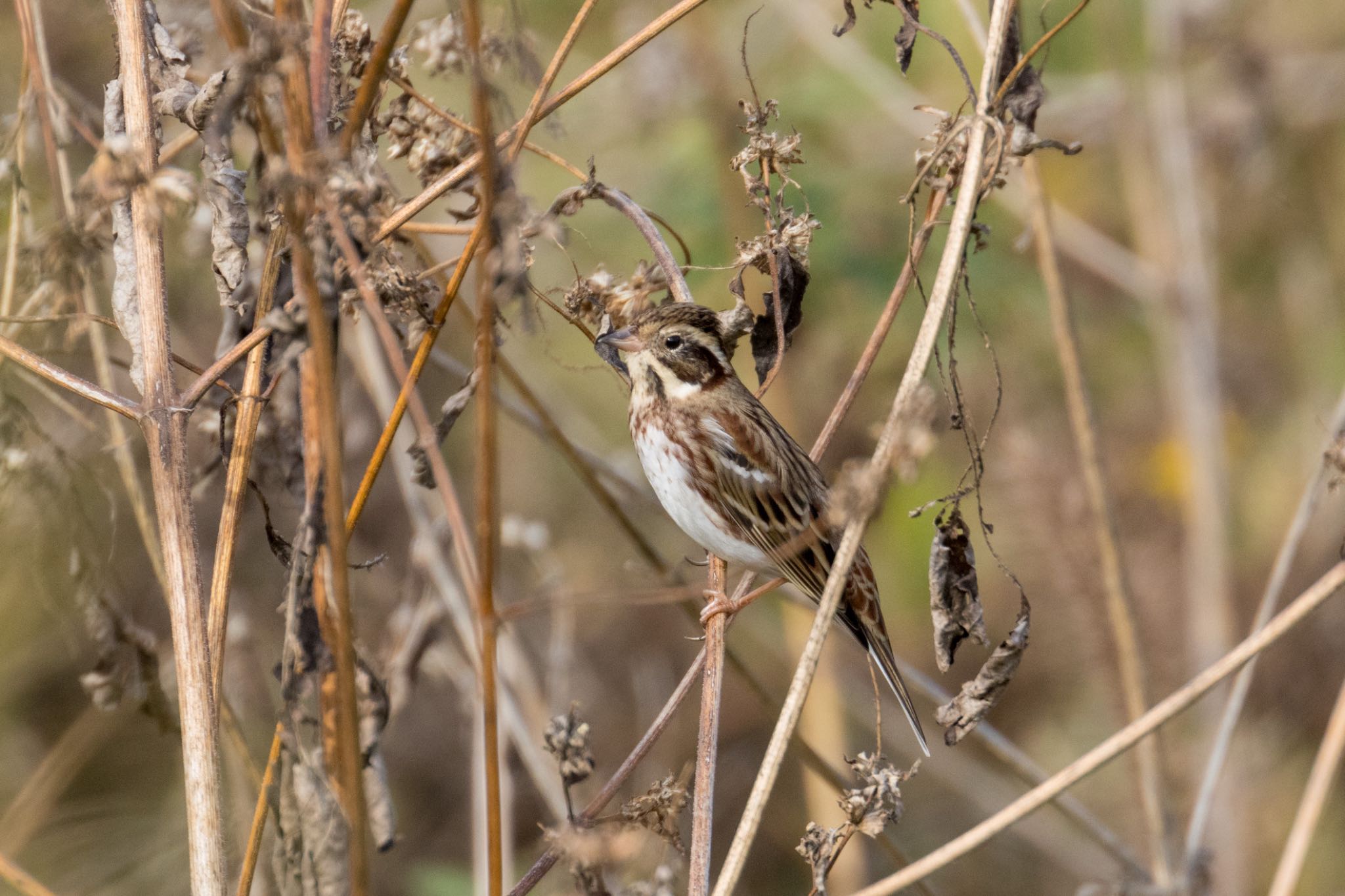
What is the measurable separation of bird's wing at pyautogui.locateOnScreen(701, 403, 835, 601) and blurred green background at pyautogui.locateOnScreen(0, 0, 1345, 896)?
52cm

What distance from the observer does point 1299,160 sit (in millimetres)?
6477

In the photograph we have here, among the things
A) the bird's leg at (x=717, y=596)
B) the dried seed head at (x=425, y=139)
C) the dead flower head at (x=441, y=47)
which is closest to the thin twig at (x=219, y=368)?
the dried seed head at (x=425, y=139)

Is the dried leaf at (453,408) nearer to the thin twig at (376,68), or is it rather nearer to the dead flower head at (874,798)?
the thin twig at (376,68)

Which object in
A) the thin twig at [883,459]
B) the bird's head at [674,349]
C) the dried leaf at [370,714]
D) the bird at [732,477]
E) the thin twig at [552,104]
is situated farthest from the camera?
the bird at [732,477]

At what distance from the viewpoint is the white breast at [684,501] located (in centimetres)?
352

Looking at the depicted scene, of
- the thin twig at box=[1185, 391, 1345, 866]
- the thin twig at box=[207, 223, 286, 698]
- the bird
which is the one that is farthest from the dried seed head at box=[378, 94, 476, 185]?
the thin twig at box=[1185, 391, 1345, 866]

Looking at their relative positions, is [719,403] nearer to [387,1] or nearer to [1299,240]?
[387,1]

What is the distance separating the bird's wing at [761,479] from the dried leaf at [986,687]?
1.21m

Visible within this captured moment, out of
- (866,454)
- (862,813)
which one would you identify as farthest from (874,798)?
(866,454)

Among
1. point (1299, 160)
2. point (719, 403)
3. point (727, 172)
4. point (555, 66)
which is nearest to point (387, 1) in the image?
point (727, 172)

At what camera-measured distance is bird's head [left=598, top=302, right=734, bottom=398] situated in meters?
3.05

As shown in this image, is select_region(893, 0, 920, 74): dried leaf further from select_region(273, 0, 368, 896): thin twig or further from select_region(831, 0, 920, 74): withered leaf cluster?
select_region(273, 0, 368, 896): thin twig

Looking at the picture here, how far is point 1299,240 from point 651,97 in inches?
140

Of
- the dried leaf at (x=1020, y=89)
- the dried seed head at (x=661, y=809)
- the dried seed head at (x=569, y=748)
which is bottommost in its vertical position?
the dried seed head at (x=661, y=809)
